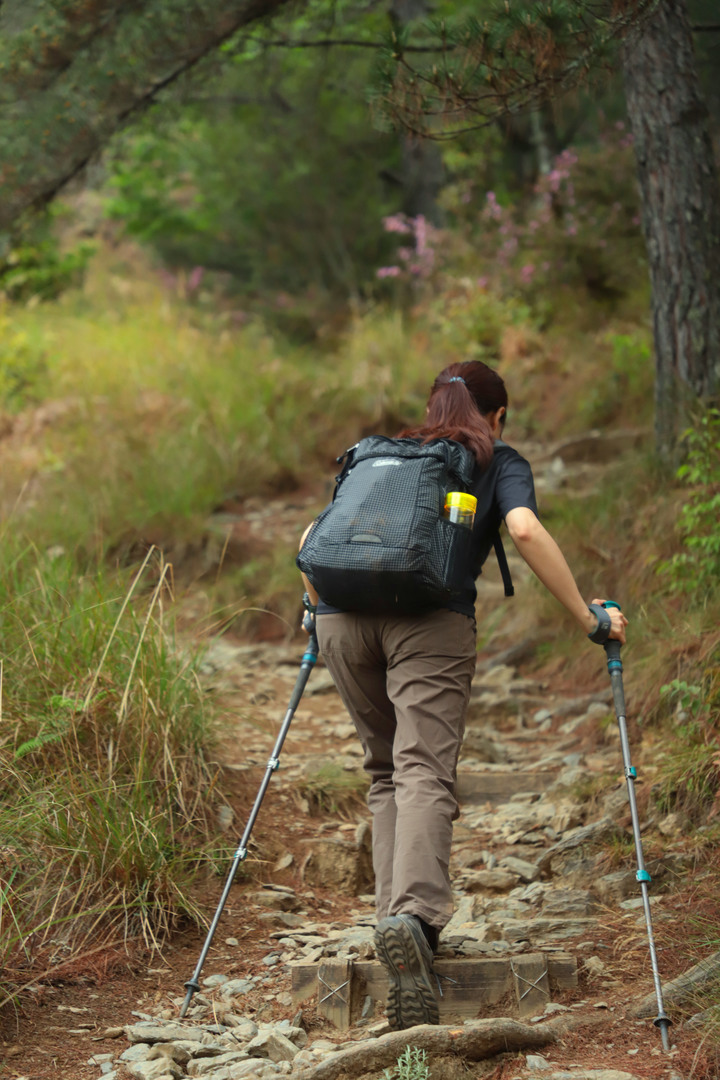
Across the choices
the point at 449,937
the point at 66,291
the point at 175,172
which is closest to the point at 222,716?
the point at 449,937

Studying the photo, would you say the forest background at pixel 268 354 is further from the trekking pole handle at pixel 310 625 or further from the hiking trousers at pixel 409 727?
the hiking trousers at pixel 409 727

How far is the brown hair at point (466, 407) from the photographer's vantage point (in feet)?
10.2

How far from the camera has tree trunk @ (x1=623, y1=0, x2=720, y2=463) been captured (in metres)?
5.56

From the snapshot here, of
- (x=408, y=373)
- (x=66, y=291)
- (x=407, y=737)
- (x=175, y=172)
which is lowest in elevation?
(x=407, y=737)

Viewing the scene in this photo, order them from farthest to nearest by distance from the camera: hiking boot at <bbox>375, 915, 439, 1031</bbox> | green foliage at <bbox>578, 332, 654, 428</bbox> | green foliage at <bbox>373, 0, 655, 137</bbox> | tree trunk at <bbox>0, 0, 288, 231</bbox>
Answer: green foliage at <bbox>578, 332, 654, 428</bbox>
tree trunk at <bbox>0, 0, 288, 231</bbox>
green foliage at <bbox>373, 0, 655, 137</bbox>
hiking boot at <bbox>375, 915, 439, 1031</bbox>

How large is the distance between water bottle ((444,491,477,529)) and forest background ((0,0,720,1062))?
1.51 metres

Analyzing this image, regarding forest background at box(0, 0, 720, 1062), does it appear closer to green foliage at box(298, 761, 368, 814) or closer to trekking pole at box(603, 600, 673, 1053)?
green foliage at box(298, 761, 368, 814)

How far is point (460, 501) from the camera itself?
2.96 m

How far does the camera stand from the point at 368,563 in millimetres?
2854

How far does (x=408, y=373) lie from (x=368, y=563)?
23.5 feet

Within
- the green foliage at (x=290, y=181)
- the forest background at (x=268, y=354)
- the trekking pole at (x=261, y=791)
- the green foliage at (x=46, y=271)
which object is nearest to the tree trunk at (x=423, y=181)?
the forest background at (x=268, y=354)

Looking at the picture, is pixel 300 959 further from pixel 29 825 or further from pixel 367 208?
pixel 367 208

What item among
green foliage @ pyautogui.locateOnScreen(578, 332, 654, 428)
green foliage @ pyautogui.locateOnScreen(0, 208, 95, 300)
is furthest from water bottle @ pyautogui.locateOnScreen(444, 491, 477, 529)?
green foliage @ pyautogui.locateOnScreen(0, 208, 95, 300)

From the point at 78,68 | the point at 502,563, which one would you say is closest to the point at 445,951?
the point at 502,563
